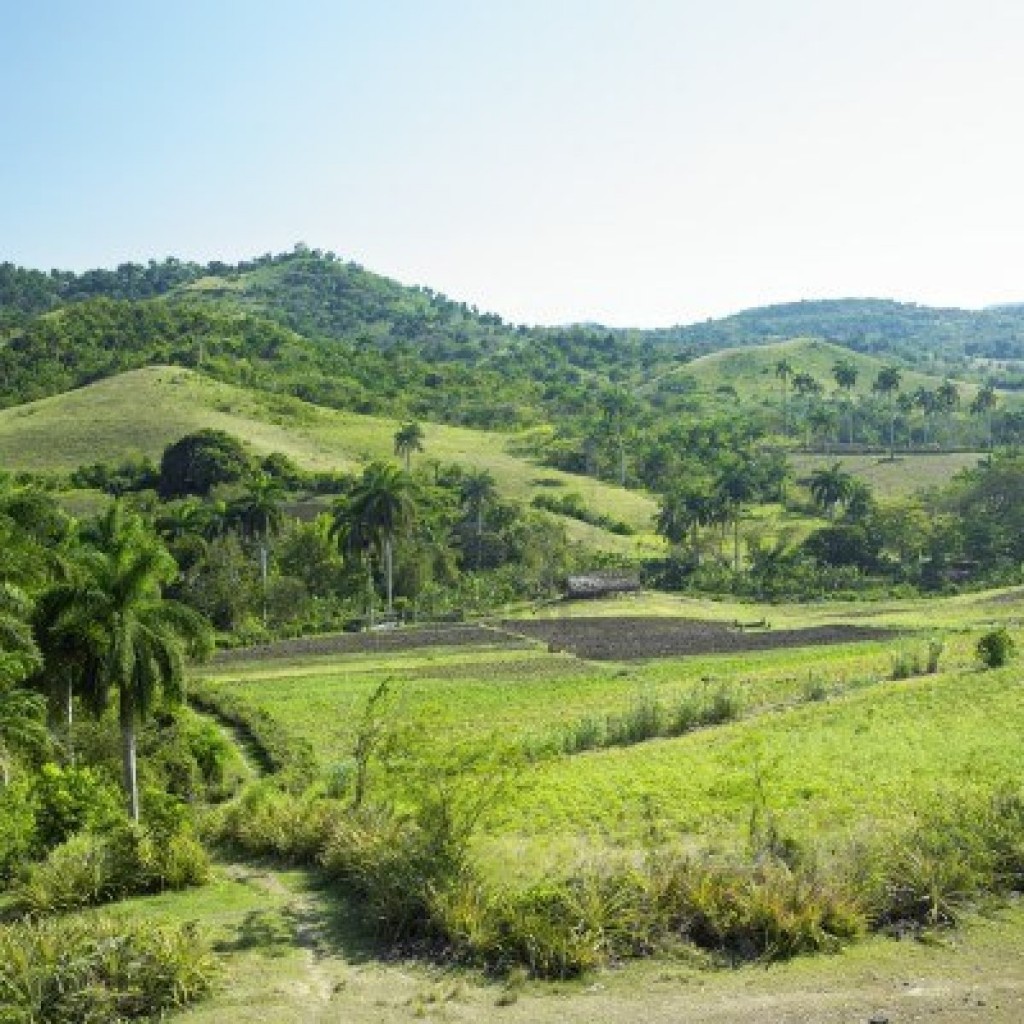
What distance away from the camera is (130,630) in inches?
1307

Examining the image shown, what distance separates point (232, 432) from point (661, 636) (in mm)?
88132

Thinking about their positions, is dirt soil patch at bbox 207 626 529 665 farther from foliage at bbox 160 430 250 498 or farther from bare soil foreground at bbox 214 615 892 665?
foliage at bbox 160 430 250 498

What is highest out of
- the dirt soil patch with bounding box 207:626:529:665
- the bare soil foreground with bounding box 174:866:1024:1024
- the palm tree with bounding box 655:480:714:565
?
the palm tree with bounding box 655:480:714:565

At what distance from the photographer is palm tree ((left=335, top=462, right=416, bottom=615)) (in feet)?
290

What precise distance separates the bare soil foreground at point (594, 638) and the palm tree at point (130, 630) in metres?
39.9

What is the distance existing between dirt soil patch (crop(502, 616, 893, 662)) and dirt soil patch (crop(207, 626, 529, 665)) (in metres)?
3.10

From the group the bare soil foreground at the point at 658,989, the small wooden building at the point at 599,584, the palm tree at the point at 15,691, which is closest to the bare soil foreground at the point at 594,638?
the small wooden building at the point at 599,584

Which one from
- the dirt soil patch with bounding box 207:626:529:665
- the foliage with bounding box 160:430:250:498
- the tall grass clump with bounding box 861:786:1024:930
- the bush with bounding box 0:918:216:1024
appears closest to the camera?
the bush with bounding box 0:918:216:1024

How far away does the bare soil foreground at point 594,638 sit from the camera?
242 feet

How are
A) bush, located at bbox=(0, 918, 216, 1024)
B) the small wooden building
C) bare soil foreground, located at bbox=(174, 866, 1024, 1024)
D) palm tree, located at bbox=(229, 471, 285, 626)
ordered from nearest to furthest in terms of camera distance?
bush, located at bbox=(0, 918, 216, 1024), bare soil foreground, located at bbox=(174, 866, 1024, 1024), palm tree, located at bbox=(229, 471, 285, 626), the small wooden building

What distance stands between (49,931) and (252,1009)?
148 inches

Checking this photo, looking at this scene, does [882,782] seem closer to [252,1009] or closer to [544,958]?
[544,958]

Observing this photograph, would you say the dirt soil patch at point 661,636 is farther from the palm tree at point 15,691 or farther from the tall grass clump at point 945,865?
the tall grass clump at point 945,865

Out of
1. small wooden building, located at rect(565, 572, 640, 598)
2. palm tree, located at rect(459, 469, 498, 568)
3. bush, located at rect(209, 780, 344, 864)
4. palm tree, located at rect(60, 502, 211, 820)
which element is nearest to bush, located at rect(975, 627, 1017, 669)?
bush, located at rect(209, 780, 344, 864)
